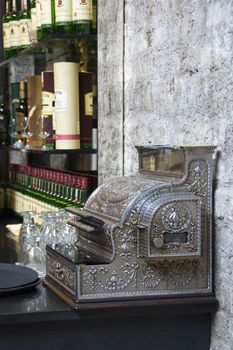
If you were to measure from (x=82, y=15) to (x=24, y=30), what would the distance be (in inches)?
35.1

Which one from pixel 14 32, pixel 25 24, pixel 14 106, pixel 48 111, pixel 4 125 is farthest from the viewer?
pixel 4 125

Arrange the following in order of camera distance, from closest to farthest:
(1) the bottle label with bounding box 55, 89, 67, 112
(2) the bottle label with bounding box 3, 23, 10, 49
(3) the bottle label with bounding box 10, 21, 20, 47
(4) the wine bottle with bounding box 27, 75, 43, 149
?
(1) the bottle label with bounding box 55, 89, 67, 112
(4) the wine bottle with bounding box 27, 75, 43, 149
(3) the bottle label with bounding box 10, 21, 20, 47
(2) the bottle label with bounding box 3, 23, 10, 49

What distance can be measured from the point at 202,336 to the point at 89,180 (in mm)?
1418

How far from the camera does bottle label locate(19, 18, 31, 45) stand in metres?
3.83

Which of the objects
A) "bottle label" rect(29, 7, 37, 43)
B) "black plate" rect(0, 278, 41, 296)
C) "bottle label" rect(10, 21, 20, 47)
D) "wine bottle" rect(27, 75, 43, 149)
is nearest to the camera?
"black plate" rect(0, 278, 41, 296)

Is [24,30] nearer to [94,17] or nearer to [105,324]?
[94,17]

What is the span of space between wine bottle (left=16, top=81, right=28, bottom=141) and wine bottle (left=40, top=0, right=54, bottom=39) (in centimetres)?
89

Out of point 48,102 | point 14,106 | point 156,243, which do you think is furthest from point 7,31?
point 156,243

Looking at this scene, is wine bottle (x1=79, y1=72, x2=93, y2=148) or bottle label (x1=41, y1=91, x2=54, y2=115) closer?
wine bottle (x1=79, y1=72, x2=93, y2=148)

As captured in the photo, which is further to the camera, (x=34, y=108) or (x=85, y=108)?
(x=34, y=108)

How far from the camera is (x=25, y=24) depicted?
12.7ft

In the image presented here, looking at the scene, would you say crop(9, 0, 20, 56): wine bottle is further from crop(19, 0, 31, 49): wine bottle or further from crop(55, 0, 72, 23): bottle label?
crop(55, 0, 72, 23): bottle label

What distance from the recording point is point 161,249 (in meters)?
1.87

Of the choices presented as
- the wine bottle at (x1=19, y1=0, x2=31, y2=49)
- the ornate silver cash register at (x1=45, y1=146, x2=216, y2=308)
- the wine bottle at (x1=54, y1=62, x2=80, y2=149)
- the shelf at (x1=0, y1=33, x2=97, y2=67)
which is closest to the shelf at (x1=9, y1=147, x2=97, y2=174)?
the wine bottle at (x1=54, y1=62, x2=80, y2=149)
